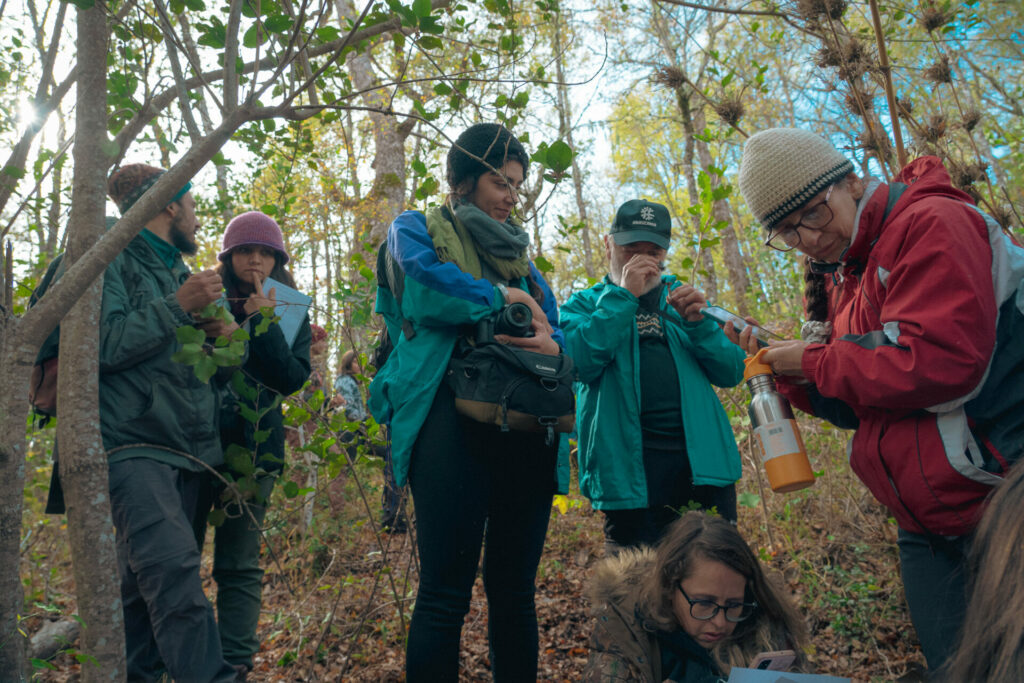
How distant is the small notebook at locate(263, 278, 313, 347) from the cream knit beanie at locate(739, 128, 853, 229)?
1900mm

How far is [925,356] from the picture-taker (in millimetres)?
1443

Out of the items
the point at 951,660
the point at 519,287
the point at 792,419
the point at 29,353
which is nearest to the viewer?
the point at 951,660

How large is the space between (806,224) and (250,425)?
2.33m

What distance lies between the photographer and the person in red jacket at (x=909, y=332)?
1445mm

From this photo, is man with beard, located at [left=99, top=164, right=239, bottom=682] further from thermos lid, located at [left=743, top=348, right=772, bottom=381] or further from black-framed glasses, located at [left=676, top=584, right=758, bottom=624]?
thermos lid, located at [left=743, top=348, right=772, bottom=381]

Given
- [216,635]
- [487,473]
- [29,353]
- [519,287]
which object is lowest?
[216,635]

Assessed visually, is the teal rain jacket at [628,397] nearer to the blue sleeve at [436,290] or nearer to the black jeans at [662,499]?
the black jeans at [662,499]

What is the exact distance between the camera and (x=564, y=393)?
211cm

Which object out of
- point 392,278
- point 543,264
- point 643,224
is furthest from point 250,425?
point 643,224

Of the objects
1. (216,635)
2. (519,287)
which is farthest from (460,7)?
(216,635)

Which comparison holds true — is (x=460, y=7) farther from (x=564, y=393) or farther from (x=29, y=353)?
(x=29, y=353)

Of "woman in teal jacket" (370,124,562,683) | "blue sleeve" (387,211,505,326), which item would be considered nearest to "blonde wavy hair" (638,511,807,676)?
"woman in teal jacket" (370,124,562,683)

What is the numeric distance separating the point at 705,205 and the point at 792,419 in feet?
5.49

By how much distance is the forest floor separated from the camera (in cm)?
304
